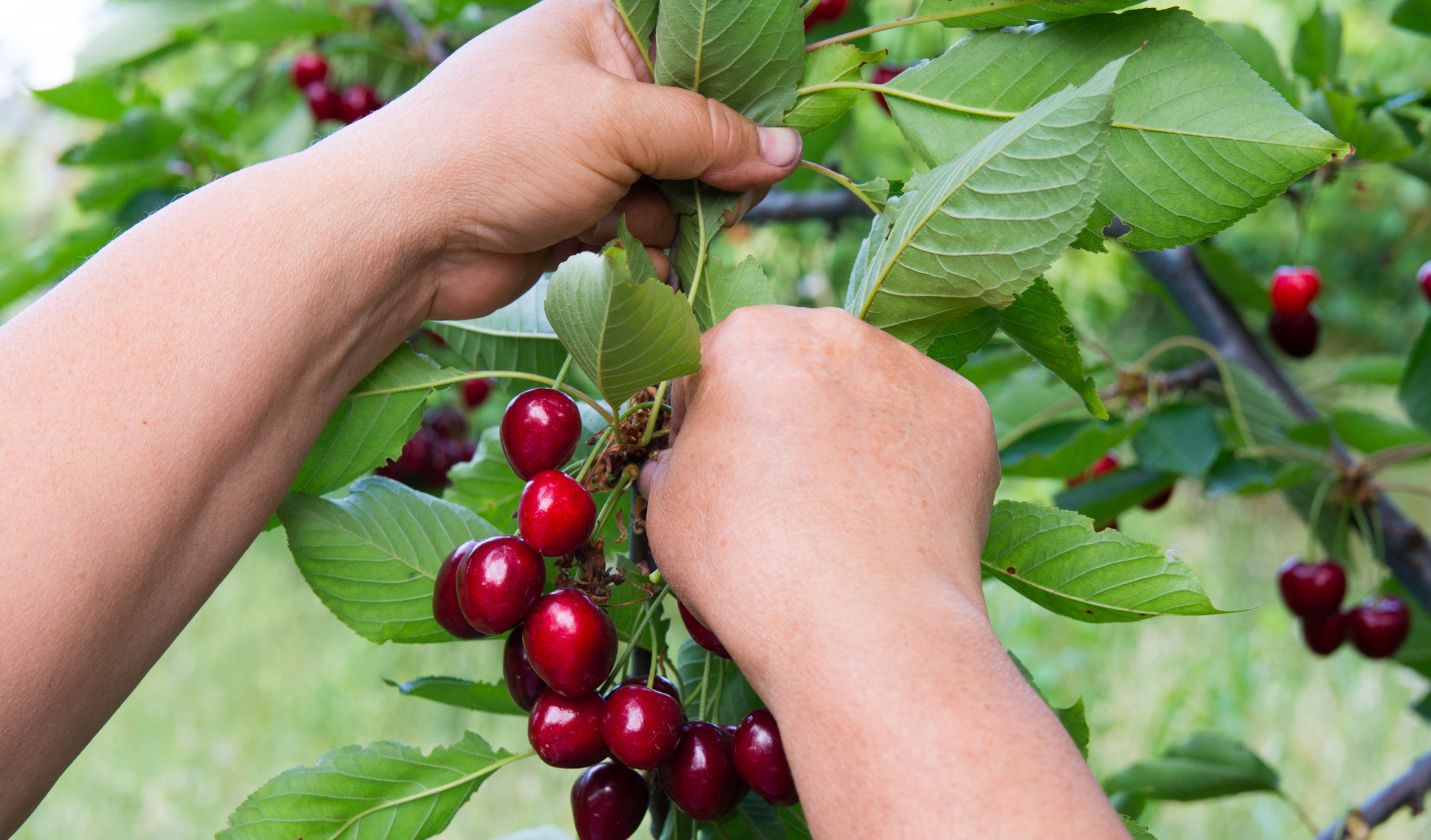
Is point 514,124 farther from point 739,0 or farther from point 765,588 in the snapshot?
point 765,588

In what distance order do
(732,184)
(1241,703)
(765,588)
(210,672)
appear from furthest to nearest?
(210,672) → (1241,703) → (732,184) → (765,588)

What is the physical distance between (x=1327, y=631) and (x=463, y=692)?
165 cm

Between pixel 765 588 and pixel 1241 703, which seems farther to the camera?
pixel 1241 703

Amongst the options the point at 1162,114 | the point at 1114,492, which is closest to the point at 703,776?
the point at 1162,114

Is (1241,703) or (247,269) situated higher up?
(247,269)

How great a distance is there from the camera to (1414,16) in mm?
1297

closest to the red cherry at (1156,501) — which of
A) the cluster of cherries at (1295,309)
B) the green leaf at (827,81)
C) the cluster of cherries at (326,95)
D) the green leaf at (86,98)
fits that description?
the cluster of cherries at (1295,309)

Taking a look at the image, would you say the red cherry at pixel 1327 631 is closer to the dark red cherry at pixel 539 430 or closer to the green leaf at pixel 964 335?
the green leaf at pixel 964 335

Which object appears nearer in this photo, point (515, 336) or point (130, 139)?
point (515, 336)

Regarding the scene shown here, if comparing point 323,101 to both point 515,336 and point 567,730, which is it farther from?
point 567,730

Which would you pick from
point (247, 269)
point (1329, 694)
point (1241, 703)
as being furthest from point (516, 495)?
point (1329, 694)

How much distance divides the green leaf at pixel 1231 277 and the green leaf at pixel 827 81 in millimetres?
1144

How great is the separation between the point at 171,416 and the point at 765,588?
0.47 meters

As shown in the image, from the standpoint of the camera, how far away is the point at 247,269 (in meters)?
0.74
